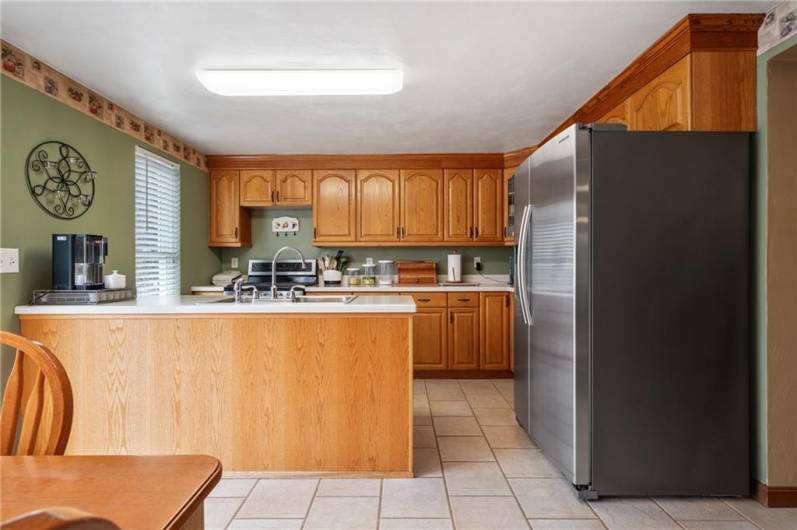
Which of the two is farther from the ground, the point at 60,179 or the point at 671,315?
the point at 60,179

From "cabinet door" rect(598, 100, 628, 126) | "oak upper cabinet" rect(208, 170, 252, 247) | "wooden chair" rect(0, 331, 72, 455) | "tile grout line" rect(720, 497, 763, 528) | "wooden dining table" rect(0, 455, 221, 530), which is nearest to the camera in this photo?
"wooden dining table" rect(0, 455, 221, 530)

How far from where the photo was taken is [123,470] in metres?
0.90

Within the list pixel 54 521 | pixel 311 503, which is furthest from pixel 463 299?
pixel 54 521

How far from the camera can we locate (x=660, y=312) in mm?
2170

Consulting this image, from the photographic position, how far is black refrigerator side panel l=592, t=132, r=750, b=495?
7.08 ft

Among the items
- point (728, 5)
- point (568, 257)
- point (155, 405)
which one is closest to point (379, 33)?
point (568, 257)

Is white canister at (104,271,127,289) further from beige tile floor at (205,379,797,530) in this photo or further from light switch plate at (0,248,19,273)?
beige tile floor at (205,379,797,530)

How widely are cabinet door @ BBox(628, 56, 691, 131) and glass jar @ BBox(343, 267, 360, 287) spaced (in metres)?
3.12

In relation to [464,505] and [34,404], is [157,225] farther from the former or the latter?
[464,505]

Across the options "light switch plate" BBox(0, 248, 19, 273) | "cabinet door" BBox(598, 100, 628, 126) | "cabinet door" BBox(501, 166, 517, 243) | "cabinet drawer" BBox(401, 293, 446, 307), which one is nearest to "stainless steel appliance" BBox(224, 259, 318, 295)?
"cabinet drawer" BBox(401, 293, 446, 307)

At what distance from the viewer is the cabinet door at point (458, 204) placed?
4.81m

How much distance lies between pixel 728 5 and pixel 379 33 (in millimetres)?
1607

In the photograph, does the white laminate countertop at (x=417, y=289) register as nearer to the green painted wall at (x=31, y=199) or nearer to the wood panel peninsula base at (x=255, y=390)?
the green painted wall at (x=31, y=199)

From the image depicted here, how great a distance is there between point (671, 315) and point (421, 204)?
9.78ft
